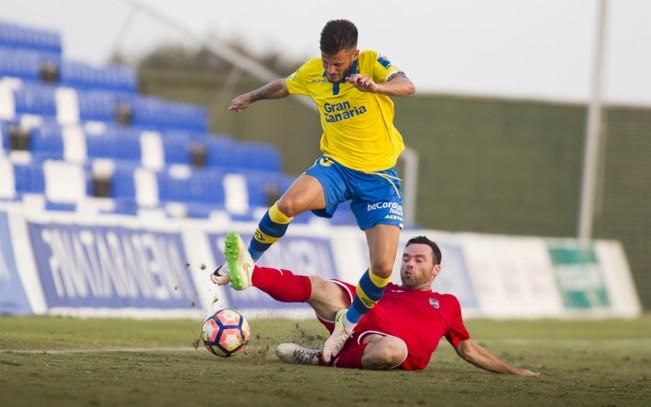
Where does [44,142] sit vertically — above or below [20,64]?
below

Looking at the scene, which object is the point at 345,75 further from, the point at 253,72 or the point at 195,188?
the point at 253,72

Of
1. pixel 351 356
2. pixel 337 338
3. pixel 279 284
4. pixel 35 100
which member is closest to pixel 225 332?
pixel 279 284

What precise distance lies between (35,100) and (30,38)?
1830mm

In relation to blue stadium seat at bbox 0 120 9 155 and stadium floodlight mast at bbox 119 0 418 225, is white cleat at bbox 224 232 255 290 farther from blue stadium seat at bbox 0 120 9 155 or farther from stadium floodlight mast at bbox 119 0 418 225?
stadium floodlight mast at bbox 119 0 418 225

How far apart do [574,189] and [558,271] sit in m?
7.34

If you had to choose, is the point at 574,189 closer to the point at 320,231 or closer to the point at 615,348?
the point at 320,231

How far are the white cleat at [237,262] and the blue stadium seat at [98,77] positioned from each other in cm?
1202

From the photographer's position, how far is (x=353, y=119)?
32.4 ft

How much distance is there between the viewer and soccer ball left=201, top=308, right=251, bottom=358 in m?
9.62

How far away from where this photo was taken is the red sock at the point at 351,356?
9.73m

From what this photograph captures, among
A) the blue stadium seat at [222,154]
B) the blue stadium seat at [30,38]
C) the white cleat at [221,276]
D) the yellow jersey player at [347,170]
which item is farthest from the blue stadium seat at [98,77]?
the white cleat at [221,276]

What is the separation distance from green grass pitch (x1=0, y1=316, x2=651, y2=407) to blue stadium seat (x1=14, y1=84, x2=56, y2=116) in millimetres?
6175

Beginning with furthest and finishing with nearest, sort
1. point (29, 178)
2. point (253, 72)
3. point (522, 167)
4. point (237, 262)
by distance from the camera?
1. point (522, 167)
2. point (253, 72)
3. point (29, 178)
4. point (237, 262)

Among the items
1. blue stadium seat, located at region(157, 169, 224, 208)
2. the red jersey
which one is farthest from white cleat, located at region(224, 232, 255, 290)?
blue stadium seat, located at region(157, 169, 224, 208)
